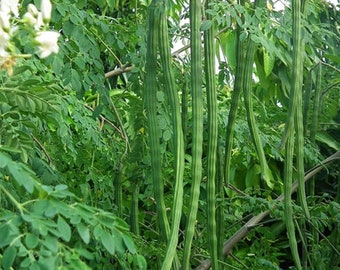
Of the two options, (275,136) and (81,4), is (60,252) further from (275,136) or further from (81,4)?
(275,136)

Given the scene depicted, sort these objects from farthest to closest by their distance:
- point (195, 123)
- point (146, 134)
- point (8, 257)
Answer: point (146, 134) → point (195, 123) → point (8, 257)

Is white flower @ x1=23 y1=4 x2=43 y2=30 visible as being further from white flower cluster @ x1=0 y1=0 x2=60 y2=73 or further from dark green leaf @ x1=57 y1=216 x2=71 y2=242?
dark green leaf @ x1=57 y1=216 x2=71 y2=242

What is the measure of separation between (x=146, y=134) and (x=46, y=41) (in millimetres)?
1341

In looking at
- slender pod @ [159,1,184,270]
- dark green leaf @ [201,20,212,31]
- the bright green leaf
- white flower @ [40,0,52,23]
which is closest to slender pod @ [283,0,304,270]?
dark green leaf @ [201,20,212,31]

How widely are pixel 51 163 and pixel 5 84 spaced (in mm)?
653

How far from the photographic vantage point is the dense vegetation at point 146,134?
57.8 inches

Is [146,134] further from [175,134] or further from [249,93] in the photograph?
[175,134]

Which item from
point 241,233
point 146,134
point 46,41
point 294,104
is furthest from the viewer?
point 241,233

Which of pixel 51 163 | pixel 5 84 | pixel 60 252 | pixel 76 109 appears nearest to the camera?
pixel 60 252

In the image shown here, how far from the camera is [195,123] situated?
2014 mm

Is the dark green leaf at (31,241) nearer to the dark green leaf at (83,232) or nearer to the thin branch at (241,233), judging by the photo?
the dark green leaf at (83,232)

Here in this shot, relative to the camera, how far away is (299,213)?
283 cm

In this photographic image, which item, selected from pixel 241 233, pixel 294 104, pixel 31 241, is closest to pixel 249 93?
pixel 294 104

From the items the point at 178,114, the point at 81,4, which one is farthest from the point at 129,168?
the point at 178,114
